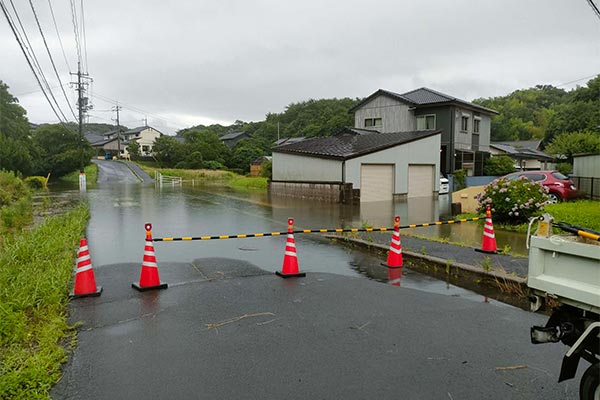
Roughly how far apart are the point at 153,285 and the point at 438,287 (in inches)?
165

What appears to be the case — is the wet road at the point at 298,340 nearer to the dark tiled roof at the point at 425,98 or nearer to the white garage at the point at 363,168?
the white garage at the point at 363,168

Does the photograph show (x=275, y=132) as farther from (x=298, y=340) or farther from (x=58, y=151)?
(x=298, y=340)

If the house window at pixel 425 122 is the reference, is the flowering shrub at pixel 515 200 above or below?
below

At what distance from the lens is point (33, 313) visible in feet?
16.7

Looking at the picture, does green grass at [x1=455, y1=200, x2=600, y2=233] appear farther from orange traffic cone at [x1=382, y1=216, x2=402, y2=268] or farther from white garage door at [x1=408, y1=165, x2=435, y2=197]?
white garage door at [x1=408, y1=165, x2=435, y2=197]

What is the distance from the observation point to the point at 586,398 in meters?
2.85

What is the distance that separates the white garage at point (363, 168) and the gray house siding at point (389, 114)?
7.20 meters

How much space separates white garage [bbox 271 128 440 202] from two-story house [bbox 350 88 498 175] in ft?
17.7

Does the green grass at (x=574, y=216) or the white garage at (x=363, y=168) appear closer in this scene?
the green grass at (x=574, y=216)

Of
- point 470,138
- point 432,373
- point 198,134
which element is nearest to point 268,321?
point 432,373

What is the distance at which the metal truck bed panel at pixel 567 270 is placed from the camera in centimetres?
280

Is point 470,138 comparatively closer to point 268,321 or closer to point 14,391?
point 268,321

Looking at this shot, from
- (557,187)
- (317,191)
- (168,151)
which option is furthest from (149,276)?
(168,151)

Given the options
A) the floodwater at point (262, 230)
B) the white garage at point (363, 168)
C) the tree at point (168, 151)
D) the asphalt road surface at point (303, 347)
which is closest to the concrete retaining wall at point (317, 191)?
the white garage at point (363, 168)
